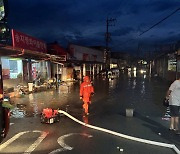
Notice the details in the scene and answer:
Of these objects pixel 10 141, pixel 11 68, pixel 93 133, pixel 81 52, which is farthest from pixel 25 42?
pixel 81 52

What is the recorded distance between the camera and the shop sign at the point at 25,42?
16422 millimetres

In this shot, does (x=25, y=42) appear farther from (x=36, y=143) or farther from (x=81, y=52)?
(x=81, y=52)

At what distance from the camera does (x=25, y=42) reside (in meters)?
18.5

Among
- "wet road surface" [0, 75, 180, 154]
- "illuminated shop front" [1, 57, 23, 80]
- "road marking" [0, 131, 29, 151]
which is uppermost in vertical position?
"illuminated shop front" [1, 57, 23, 80]

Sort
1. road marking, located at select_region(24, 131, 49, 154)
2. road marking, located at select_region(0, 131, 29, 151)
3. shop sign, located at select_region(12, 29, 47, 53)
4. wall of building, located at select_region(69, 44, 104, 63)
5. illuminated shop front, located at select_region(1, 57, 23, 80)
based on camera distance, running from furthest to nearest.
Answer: wall of building, located at select_region(69, 44, 104, 63) → illuminated shop front, located at select_region(1, 57, 23, 80) → shop sign, located at select_region(12, 29, 47, 53) → road marking, located at select_region(0, 131, 29, 151) → road marking, located at select_region(24, 131, 49, 154)

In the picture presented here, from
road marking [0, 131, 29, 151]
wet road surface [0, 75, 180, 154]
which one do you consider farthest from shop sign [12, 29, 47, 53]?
road marking [0, 131, 29, 151]

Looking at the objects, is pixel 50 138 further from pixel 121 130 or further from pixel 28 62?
pixel 28 62

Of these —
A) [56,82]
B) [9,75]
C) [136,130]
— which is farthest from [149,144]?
[56,82]

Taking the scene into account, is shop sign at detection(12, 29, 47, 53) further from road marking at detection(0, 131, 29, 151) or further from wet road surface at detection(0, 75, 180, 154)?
road marking at detection(0, 131, 29, 151)

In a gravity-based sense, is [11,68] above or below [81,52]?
below

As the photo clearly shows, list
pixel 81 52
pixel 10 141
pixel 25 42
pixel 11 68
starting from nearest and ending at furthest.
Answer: pixel 10 141 < pixel 25 42 < pixel 11 68 < pixel 81 52

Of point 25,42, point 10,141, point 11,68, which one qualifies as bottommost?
point 10,141

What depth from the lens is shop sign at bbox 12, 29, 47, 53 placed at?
53.9 feet

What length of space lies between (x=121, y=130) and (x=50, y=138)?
2472 millimetres
